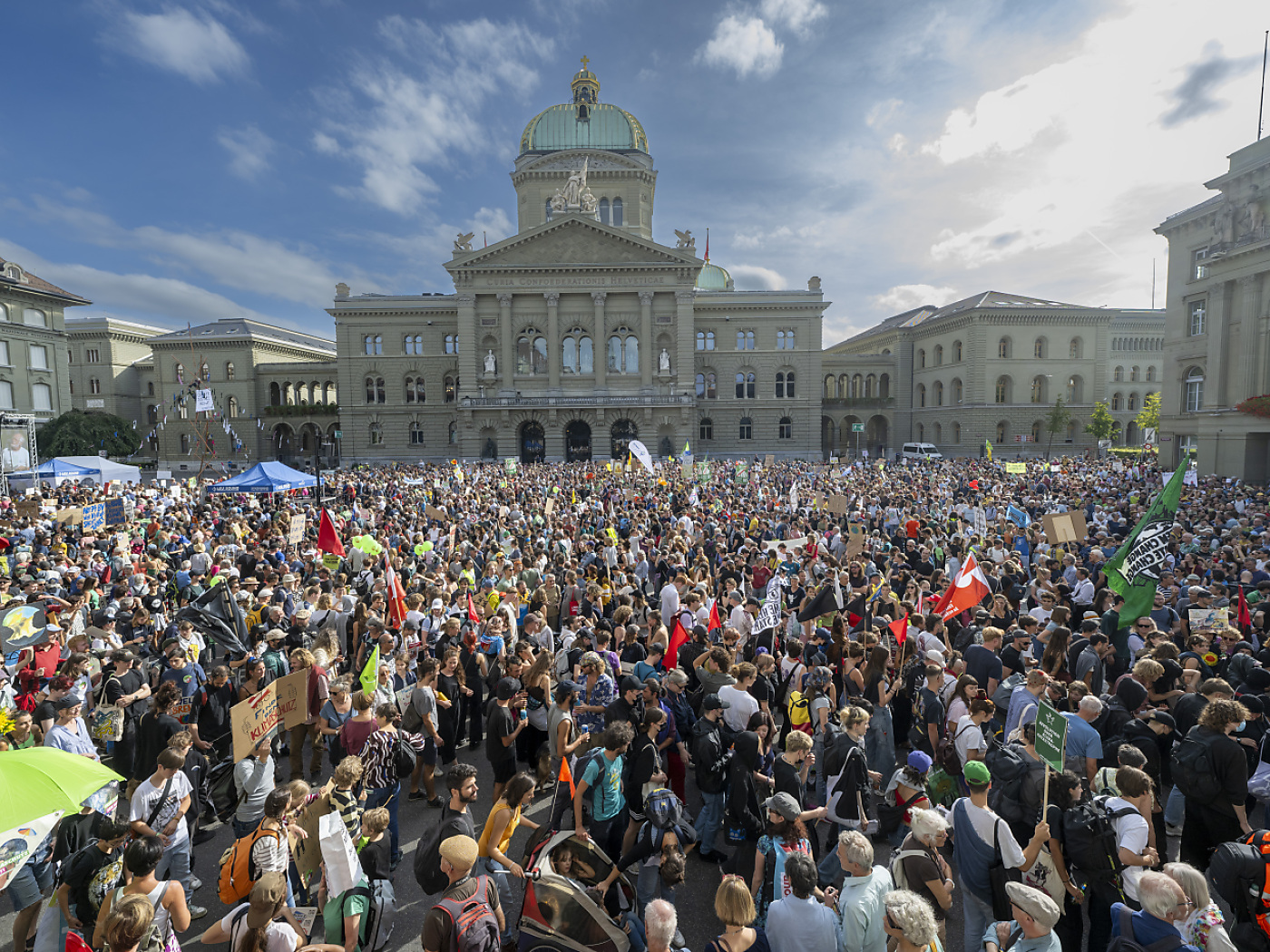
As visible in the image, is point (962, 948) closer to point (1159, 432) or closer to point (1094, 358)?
point (1159, 432)

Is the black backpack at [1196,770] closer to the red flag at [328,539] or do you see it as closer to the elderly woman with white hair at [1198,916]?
the elderly woman with white hair at [1198,916]

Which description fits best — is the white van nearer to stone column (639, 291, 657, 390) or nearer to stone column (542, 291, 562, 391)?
stone column (639, 291, 657, 390)

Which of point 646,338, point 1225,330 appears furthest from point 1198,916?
point 646,338

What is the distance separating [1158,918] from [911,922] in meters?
1.39

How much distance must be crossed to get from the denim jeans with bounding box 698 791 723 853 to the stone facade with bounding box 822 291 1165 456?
58.4 metres

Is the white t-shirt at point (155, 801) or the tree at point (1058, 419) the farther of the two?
the tree at point (1058, 419)

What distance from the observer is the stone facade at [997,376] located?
56.1 meters

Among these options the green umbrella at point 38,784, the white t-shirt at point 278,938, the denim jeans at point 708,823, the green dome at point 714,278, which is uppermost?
the green dome at point 714,278

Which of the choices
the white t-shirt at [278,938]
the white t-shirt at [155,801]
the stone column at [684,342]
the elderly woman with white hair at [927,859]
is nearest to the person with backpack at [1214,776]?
the elderly woman with white hair at [927,859]

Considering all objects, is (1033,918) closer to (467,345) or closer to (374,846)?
(374,846)

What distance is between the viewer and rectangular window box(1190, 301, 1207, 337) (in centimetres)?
3400

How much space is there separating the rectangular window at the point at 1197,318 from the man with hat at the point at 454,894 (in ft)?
144

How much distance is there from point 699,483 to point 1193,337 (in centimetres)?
2861

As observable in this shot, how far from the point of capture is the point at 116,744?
6531 mm
